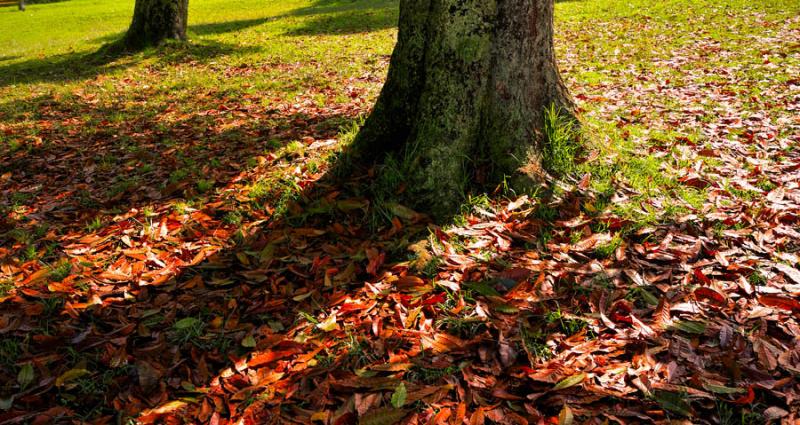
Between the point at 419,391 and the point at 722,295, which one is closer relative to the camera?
the point at 419,391

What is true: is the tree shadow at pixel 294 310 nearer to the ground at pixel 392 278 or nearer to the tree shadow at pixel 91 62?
the ground at pixel 392 278

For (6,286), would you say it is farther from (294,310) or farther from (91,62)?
(91,62)

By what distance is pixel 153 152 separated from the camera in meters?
5.13

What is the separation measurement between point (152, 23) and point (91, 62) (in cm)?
138

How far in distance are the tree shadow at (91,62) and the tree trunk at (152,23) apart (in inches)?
11.4

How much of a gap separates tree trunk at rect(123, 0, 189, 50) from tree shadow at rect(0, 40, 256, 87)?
0.29 metres

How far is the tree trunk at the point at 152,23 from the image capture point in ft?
34.1

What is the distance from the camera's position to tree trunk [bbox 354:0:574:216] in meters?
3.43

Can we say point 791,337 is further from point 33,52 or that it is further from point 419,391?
point 33,52

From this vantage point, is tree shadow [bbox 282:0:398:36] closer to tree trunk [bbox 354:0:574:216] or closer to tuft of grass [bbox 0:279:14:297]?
tree trunk [bbox 354:0:574:216]

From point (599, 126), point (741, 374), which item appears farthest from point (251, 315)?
point (599, 126)

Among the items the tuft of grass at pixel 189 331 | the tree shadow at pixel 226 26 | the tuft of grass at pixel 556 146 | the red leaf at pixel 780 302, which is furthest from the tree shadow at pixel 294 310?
the tree shadow at pixel 226 26

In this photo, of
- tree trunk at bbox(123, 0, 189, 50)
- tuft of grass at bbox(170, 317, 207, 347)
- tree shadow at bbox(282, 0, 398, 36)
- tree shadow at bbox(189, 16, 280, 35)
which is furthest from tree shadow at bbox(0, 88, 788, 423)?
tree shadow at bbox(189, 16, 280, 35)

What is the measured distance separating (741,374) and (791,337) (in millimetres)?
400
